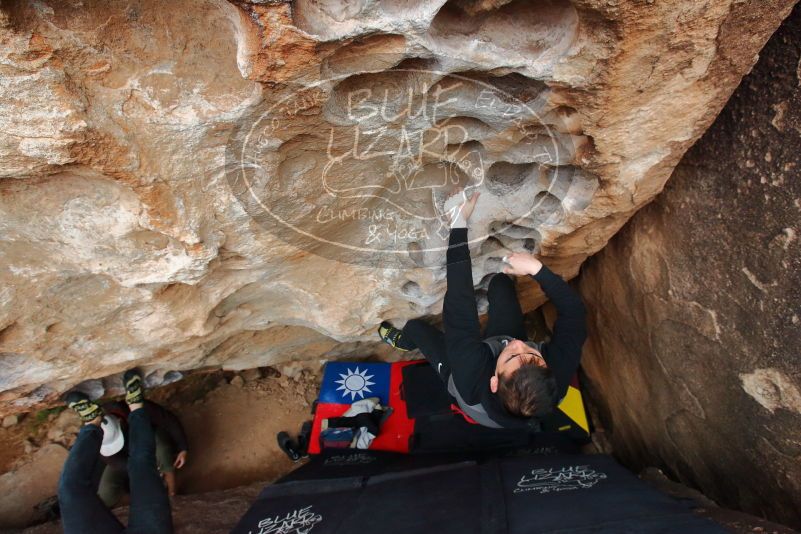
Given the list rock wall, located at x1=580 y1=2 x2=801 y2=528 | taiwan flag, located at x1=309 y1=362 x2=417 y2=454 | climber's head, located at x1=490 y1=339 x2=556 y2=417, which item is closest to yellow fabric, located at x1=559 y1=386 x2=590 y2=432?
rock wall, located at x1=580 y1=2 x2=801 y2=528

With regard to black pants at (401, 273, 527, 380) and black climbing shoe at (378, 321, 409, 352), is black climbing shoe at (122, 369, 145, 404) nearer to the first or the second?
black climbing shoe at (378, 321, 409, 352)

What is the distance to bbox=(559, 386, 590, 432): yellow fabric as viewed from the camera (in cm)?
284

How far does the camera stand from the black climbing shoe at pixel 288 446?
312 cm

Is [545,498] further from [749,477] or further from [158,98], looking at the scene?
[158,98]

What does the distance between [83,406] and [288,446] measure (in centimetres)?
116

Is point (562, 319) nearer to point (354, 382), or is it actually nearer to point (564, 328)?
point (564, 328)

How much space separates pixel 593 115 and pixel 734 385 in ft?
3.69

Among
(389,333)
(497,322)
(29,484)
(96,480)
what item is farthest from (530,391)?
(29,484)

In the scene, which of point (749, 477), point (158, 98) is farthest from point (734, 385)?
point (158, 98)

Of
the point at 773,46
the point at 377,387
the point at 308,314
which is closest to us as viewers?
the point at 773,46

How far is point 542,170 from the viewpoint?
1.64 meters

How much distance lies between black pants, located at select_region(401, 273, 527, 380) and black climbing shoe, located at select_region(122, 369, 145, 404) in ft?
4.70

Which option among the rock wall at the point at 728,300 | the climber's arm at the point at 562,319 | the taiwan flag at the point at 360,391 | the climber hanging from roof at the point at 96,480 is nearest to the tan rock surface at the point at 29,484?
the climber hanging from roof at the point at 96,480

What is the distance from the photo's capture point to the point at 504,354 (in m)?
1.70
